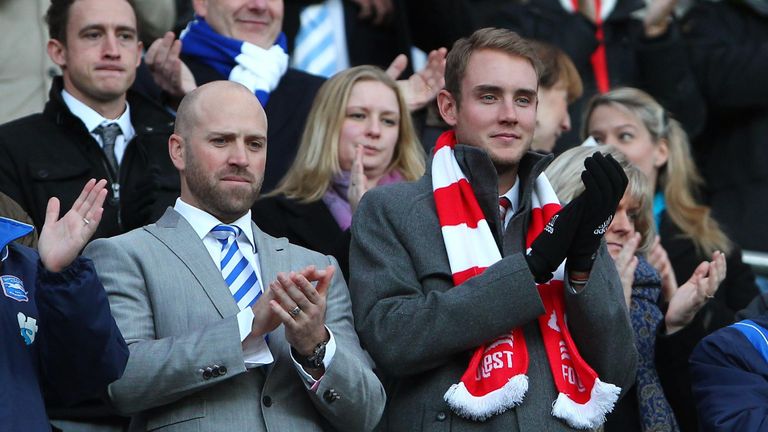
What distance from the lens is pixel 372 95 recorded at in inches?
286

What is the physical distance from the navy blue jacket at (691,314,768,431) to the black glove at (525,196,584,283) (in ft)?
2.52

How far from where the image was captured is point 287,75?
26.0 ft

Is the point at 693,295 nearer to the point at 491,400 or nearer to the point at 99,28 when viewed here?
the point at 491,400

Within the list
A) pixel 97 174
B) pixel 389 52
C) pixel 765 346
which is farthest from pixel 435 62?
pixel 765 346

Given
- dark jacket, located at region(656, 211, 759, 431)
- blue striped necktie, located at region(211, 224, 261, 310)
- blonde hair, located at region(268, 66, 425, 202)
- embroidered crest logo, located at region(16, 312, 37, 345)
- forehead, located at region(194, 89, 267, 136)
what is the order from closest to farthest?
embroidered crest logo, located at region(16, 312, 37, 345), blue striped necktie, located at region(211, 224, 261, 310), forehead, located at region(194, 89, 267, 136), dark jacket, located at region(656, 211, 759, 431), blonde hair, located at region(268, 66, 425, 202)

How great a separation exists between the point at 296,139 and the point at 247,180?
6.78 feet

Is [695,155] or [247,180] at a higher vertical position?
[247,180]

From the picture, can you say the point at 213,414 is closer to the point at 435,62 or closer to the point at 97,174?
the point at 97,174

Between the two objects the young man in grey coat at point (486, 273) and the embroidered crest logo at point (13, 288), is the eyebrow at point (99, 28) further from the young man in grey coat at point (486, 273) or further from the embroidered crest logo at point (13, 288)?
the embroidered crest logo at point (13, 288)

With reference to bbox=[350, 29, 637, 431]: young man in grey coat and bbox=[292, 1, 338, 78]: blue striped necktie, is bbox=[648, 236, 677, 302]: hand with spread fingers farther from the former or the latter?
bbox=[292, 1, 338, 78]: blue striped necktie

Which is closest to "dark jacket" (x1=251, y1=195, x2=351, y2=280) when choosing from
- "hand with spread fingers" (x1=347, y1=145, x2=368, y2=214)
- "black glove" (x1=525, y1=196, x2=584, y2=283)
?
"hand with spread fingers" (x1=347, y1=145, x2=368, y2=214)

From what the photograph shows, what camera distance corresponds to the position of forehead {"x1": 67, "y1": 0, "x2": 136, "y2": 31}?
6887 mm

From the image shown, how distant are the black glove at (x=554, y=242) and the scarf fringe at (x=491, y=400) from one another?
0.38 metres

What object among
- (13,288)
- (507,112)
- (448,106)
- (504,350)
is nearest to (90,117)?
(448,106)
